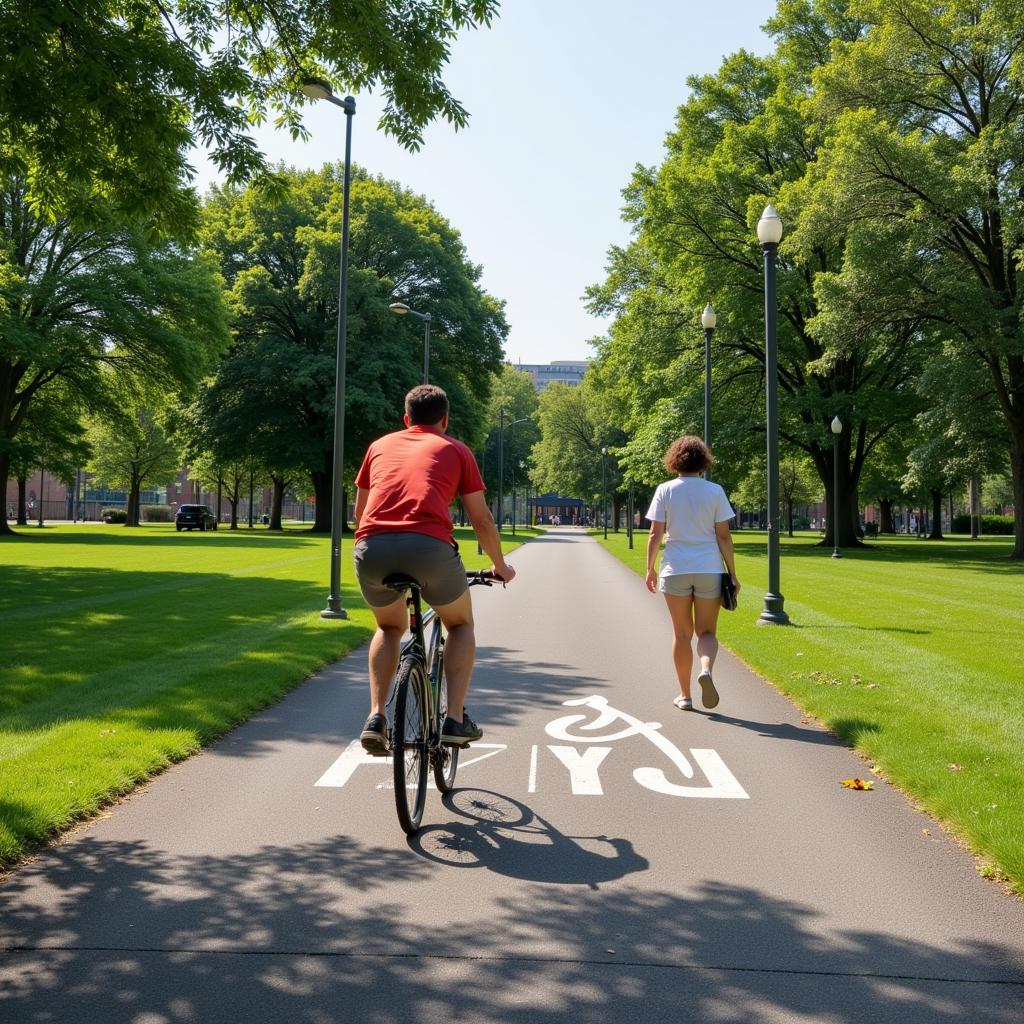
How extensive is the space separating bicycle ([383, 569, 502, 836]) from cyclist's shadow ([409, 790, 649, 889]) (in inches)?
8.2

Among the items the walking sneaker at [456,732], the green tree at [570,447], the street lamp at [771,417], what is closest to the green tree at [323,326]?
the green tree at [570,447]

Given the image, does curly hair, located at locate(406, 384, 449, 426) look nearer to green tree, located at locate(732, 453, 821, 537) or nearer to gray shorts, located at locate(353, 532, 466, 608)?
gray shorts, located at locate(353, 532, 466, 608)

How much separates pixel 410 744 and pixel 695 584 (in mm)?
3545

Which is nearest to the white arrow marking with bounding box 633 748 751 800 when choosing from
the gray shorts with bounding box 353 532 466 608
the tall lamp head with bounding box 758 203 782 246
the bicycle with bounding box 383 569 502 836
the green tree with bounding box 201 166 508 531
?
the bicycle with bounding box 383 569 502 836

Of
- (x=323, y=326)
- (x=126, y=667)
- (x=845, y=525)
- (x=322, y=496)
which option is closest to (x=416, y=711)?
(x=126, y=667)

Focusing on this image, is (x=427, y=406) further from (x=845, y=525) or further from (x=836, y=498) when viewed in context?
(x=845, y=525)

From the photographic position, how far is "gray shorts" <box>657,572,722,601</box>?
750 cm

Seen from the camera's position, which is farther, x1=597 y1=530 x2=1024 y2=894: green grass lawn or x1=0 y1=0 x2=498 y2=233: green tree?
x1=0 y1=0 x2=498 y2=233: green tree

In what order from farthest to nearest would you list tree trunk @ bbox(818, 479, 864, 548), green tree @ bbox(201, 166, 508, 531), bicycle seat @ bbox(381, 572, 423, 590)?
green tree @ bbox(201, 166, 508, 531) → tree trunk @ bbox(818, 479, 864, 548) → bicycle seat @ bbox(381, 572, 423, 590)

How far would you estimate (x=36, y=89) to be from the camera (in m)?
9.20

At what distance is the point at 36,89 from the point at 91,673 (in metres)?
5.39

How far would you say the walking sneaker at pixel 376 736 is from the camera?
4625mm

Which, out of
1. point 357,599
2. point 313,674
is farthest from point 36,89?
point 357,599

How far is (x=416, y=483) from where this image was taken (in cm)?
479
